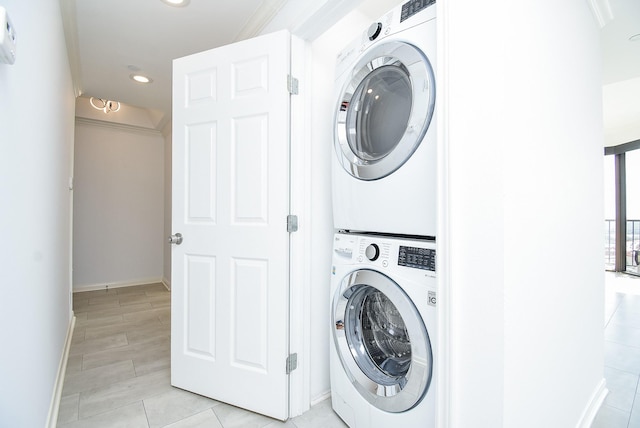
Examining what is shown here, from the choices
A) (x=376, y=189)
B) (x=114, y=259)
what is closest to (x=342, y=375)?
(x=376, y=189)

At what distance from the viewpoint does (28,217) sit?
1104 mm

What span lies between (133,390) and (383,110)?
2.12m

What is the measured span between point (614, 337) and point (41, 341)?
403 centimetres

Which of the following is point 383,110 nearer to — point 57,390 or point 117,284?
point 57,390

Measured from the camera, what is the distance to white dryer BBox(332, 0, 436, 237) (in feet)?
3.53

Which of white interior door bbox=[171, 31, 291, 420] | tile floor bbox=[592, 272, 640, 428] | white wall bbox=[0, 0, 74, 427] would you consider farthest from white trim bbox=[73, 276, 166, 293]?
tile floor bbox=[592, 272, 640, 428]

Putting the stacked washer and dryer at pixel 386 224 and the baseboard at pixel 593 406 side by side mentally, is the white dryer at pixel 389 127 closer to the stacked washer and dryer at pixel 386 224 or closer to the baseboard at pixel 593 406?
the stacked washer and dryer at pixel 386 224

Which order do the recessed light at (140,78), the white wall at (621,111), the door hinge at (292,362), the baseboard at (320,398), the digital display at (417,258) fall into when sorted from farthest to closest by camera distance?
the white wall at (621,111)
the recessed light at (140,78)
the baseboard at (320,398)
the door hinge at (292,362)
the digital display at (417,258)

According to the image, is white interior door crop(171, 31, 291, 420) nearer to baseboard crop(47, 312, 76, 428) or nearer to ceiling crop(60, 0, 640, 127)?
ceiling crop(60, 0, 640, 127)

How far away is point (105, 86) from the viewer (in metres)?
3.12

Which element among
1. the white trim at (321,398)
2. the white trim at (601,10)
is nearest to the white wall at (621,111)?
the white trim at (601,10)

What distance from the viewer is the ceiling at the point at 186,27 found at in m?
1.61

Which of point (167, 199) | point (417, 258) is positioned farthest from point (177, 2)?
point (167, 199)

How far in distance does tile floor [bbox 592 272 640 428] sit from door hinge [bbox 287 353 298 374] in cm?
153
